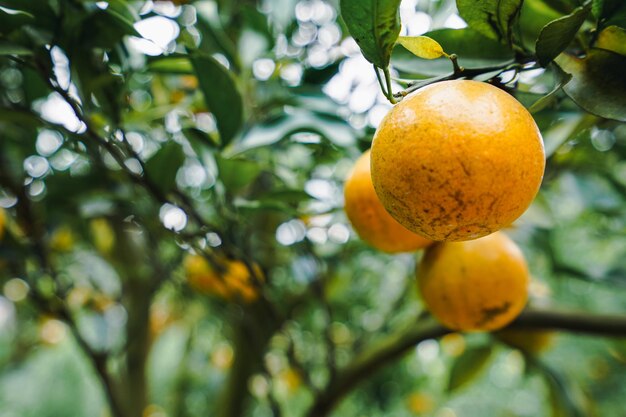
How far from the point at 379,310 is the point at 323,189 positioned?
867 mm

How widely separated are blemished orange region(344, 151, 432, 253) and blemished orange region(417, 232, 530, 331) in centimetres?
5

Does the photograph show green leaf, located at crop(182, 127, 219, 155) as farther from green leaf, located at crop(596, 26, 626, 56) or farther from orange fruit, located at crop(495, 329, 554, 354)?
orange fruit, located at crop(495, 329, 554, 354)

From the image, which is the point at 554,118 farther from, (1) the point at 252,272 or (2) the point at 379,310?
(2) the point at 379,310

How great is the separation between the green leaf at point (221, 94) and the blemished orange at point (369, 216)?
163 millimetres

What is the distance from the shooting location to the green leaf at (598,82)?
39 cm

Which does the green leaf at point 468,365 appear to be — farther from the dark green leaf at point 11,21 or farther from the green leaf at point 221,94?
the dark green leaf at point 11,21

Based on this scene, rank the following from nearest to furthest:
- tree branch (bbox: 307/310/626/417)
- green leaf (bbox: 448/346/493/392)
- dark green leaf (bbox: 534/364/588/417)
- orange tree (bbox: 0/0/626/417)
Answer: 1. orange tree (bbox: 0/0/626/417)
2. tree branch (bbox: 307/310/626/417)
3. dark green leaf (bbox: 534/364/588/417)
4. green leaf (bbox: 448/346/493/392)

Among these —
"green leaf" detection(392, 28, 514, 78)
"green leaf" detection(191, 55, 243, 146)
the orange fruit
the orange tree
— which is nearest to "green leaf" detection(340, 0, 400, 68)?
the orange tree

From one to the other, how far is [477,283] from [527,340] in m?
0.45

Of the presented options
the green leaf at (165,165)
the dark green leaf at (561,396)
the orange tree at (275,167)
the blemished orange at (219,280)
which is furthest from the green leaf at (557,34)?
the dark green leaf at (561,396)

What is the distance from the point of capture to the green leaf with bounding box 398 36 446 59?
1.23 ft

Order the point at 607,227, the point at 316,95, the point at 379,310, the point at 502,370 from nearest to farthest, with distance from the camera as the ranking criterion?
the point at 316,95
the point at 607,227
the point at 379,310
the point at 502,370

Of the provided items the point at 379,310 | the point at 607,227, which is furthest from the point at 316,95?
the point at 379,310

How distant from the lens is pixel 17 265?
973mm
